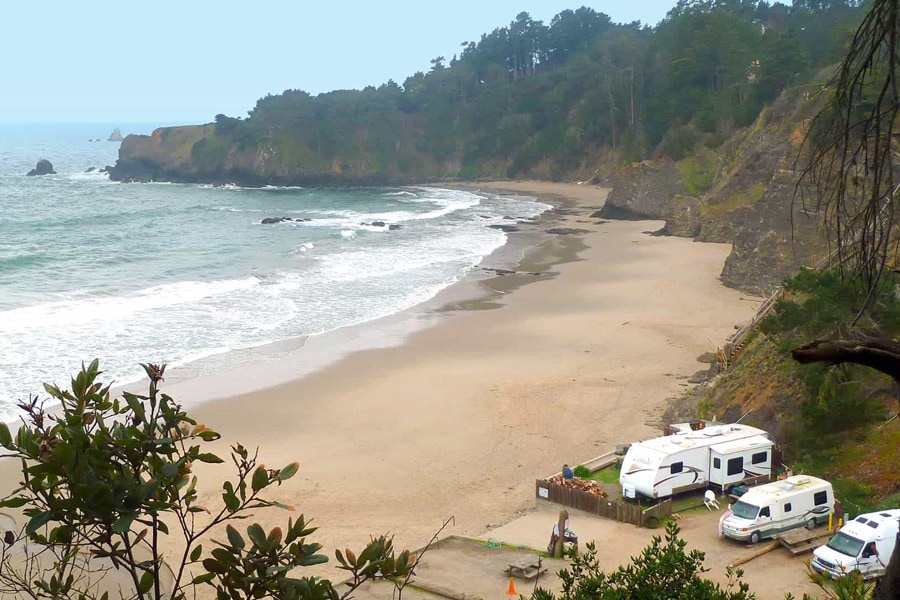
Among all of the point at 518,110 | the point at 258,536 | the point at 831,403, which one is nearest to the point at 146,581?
the point at 258,536

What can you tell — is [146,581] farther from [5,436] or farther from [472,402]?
[472,402]

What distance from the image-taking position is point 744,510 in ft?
46.8

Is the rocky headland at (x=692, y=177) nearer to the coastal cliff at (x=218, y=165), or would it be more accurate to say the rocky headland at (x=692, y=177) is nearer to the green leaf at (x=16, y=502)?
the coastal cliff at (x=218, y=165)

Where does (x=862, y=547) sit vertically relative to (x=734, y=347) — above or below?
below

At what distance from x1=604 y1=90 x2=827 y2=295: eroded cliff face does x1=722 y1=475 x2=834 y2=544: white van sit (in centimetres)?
636

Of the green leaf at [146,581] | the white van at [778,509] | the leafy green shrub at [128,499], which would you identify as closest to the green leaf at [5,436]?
the leafy green shrub at [128,499]

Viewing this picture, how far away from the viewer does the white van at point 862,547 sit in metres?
12.2

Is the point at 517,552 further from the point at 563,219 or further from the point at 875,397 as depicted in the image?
the point at 563,219

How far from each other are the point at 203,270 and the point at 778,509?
34.7 metres

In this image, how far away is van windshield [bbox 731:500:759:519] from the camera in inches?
556

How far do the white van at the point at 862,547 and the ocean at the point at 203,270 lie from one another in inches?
696

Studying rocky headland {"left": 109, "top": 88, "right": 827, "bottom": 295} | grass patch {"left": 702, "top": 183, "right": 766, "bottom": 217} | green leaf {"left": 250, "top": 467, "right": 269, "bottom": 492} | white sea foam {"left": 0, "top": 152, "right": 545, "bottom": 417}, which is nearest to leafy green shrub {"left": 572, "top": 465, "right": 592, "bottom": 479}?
rocky headland {"left": 109, "top": 88, "right": 827, "bottom": 295}

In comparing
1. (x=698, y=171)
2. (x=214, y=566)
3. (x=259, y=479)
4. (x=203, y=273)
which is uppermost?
(x=698, y=171)

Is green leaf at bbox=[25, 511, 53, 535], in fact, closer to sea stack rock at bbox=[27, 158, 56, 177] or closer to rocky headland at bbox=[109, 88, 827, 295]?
rocky headland at bbox=[109, 88, 827, 295]
